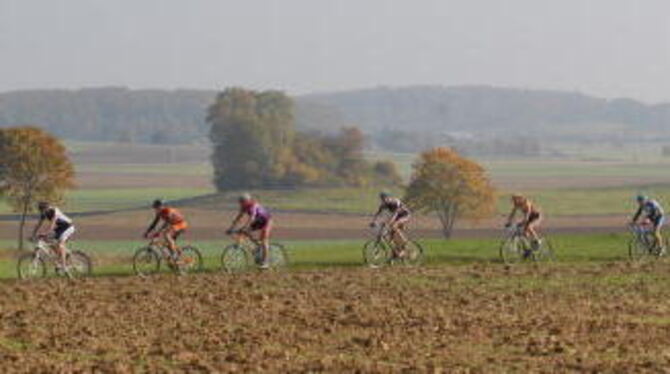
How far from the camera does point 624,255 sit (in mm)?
35156

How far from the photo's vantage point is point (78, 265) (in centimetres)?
2945

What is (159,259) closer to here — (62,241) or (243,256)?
(243,256)

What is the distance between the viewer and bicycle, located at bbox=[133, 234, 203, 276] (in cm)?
2930

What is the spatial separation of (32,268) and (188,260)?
12.6ft

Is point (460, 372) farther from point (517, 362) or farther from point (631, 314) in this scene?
point (631, 314)

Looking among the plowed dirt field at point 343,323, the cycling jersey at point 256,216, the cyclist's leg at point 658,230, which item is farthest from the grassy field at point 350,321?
the cyclist's leg at point 658,230

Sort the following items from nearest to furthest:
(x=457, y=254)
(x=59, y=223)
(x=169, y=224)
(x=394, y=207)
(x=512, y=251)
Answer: (x=59, y=223)
(x=169, y=224)
(x=394, y=207)
(x=512, y=251)
(x=457, y=254)

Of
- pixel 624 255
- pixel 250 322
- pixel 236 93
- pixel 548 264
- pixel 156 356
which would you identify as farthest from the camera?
pixel 236 93

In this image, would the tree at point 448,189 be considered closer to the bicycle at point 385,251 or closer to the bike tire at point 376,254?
the bicycle at point 385,251

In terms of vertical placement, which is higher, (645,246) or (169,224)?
(169,224)

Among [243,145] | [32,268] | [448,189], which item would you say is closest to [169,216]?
[32,268]

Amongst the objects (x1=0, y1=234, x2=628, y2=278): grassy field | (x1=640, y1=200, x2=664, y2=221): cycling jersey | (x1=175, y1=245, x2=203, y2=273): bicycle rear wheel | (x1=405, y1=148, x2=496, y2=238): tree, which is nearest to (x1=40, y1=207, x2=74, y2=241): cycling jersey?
(x1=175, y1=245, x2=203, y2=273): bicycle rear wheel

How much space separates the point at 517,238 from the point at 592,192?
103 m

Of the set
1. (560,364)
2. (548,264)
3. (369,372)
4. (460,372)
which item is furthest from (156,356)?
(548,264)
